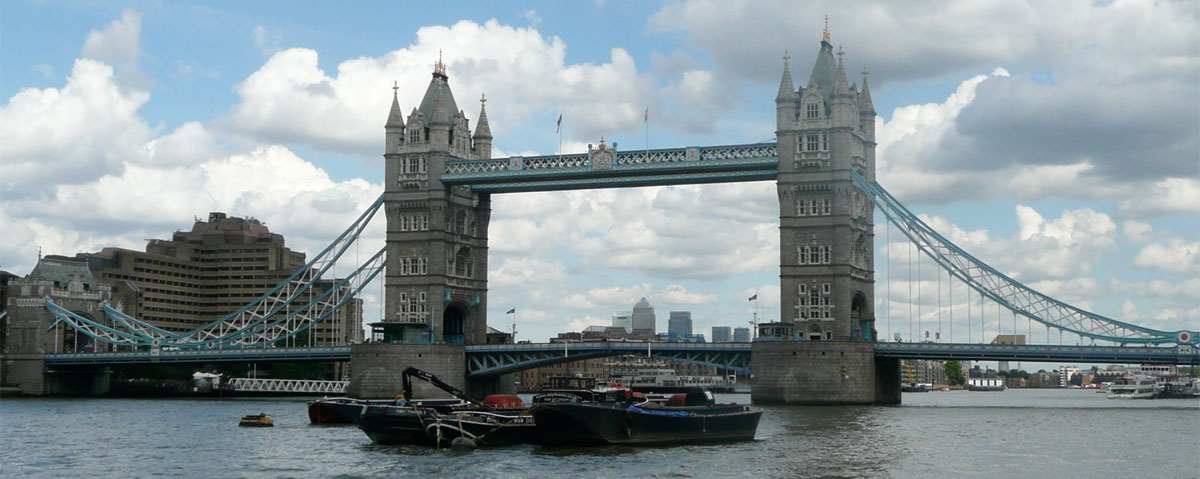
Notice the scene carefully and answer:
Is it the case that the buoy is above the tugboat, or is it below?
below

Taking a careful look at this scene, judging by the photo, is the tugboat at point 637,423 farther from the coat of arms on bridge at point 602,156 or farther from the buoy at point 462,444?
the coat of arms on bridge at point 602,156

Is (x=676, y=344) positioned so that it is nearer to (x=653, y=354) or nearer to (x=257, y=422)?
(x=653, y=354)

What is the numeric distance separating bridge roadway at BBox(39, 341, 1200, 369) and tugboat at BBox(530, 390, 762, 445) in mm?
44665

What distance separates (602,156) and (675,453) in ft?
211

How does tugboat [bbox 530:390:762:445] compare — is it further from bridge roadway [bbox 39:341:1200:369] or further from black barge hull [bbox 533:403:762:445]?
bridge roadway [bbox 39:341:1200:369]

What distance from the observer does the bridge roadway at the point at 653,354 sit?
362ft

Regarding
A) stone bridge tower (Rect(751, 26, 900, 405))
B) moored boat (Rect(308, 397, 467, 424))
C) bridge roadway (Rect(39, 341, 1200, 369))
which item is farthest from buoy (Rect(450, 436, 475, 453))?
bridge roadway (Rect(39, 341, 1200, 369))

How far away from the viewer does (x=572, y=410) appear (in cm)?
6825

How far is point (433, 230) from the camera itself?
135875 millimetres

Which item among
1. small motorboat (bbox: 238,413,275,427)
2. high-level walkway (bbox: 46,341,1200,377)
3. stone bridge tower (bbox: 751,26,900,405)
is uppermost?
stone bridge tower (bbox: 751,26,900,405)

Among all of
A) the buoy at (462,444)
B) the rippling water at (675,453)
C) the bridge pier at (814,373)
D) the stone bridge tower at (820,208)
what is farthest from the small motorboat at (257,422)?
the stone bridge tower at (820,208)

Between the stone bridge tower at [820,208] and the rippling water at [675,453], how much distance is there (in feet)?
75.9

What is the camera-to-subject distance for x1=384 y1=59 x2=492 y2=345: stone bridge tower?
135625mm

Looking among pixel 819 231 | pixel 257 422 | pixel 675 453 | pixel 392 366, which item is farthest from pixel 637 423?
pixel 392 366
